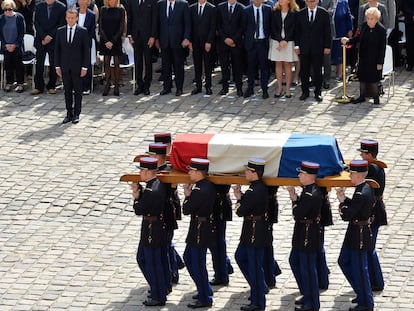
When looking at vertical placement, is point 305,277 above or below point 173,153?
below

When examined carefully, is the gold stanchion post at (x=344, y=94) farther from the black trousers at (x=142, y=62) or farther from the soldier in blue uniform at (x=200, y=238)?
the soldier in blue uniform at (x=200, y=238)

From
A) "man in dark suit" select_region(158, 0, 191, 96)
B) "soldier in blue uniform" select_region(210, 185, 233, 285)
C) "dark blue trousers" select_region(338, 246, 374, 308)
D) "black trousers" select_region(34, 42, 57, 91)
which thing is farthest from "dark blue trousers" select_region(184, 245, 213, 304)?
"black trousers" select_region(34, 42, 57, 91)

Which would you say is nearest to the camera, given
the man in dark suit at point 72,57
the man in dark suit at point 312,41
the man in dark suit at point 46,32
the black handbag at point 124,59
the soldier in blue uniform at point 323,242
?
the soldier in blue uniform at point 323,242

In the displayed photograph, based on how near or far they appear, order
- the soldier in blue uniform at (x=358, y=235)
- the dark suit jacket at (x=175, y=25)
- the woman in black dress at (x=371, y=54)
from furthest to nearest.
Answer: the dark suit jacket at (x=175, y=25) < the woman in black dress at (x=371, y=54) < the soldier in blue uniform at (x=358, y=235)

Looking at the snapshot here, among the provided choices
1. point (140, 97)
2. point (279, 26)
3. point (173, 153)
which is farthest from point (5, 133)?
point (173, 153)

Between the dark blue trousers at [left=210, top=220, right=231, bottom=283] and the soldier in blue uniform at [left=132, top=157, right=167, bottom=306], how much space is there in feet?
2.11

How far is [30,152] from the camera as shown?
65.5 feet

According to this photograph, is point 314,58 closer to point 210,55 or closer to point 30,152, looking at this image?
point 210,55

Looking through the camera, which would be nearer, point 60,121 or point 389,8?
point 60,121

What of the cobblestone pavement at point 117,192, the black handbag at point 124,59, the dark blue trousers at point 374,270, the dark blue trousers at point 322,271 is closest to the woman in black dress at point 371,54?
the cobblestone pavement at point 117,192

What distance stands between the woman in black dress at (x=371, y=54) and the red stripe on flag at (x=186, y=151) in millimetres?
7089

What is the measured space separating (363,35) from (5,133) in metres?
5.75

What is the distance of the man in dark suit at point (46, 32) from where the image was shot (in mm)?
22703

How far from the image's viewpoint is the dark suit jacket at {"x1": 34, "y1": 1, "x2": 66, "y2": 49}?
74.5 feet
